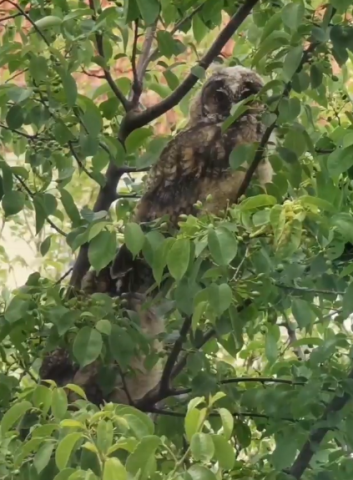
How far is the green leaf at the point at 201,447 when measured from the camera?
62cm

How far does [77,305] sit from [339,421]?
1.12 feet

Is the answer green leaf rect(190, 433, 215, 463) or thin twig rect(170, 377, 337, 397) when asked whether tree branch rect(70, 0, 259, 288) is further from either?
green leaf rect(190, 433, 215, 463)

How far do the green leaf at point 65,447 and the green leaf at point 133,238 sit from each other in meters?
0.27

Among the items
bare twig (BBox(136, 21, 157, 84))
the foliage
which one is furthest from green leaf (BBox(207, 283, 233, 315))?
bare twig (BBox(136, 21, 157, 84))

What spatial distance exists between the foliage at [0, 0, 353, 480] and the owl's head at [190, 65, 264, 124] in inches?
5.4

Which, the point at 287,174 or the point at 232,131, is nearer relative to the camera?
the point at 287,174

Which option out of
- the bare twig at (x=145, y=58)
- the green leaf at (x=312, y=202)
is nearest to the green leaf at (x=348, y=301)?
the green leaf at (x=312, y=202)

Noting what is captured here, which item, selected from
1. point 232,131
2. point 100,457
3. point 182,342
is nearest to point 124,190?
point 232,131

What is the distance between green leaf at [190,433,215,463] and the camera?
625 millimetres

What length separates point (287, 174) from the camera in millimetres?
1025

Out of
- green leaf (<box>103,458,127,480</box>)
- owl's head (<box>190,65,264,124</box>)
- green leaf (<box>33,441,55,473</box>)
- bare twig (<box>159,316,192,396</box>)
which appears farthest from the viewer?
owl's head (<box>190,65,264,124</box>)

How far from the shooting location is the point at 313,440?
3.41 feet

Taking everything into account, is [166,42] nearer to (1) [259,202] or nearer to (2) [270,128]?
(2) [270,128]

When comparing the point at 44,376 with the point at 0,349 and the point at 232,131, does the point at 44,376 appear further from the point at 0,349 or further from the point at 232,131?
the point at 232,131
